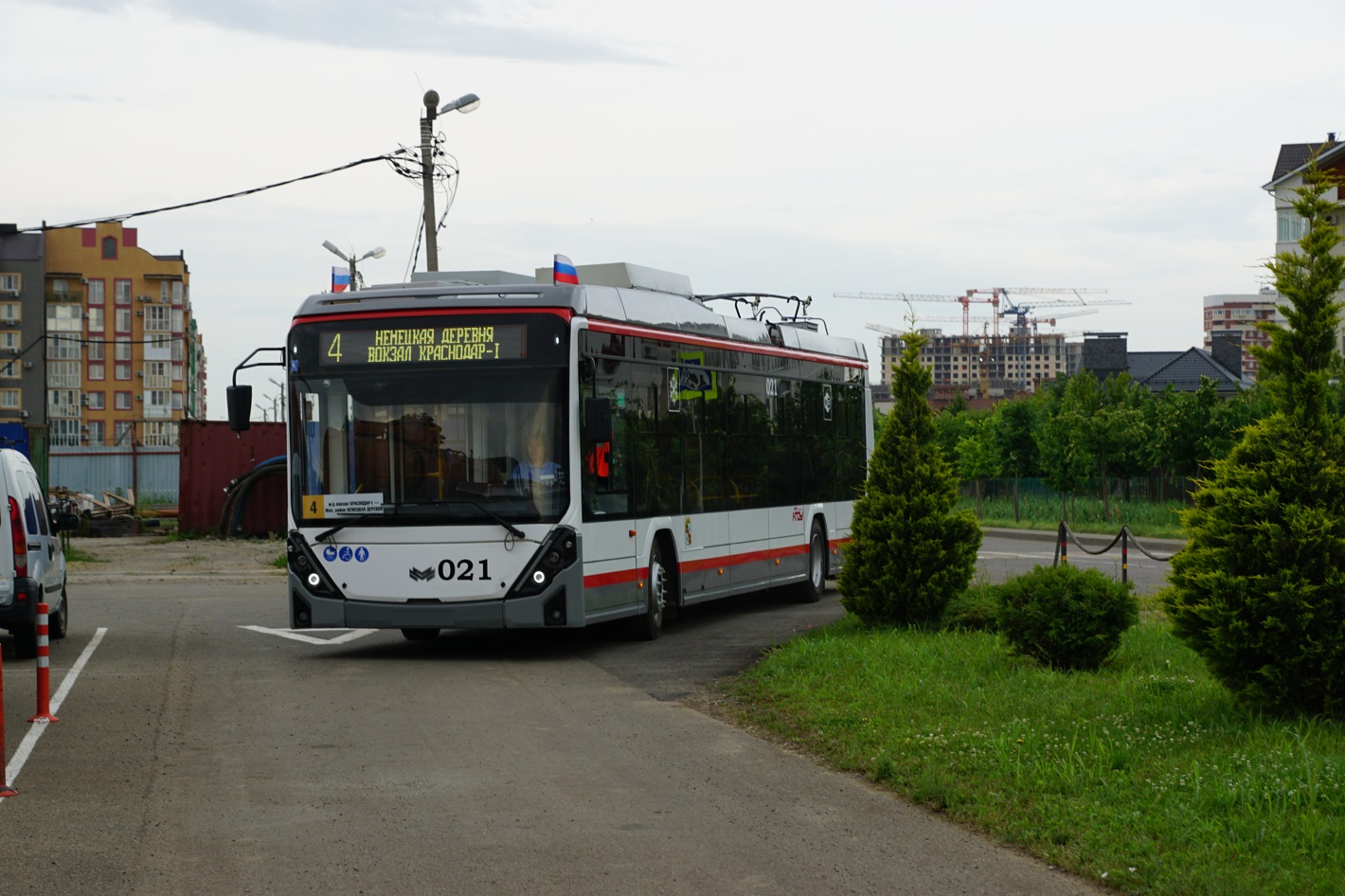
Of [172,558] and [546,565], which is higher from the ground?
[546,565]

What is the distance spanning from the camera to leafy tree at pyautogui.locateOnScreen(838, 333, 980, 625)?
15094 mm

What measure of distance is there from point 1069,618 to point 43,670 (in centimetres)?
728

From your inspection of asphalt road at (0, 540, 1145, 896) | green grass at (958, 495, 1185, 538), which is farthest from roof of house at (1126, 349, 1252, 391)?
asphalt road at (0, 540, 1145, 896)

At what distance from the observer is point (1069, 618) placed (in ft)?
40.1

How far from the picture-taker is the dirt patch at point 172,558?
2852 centimetres

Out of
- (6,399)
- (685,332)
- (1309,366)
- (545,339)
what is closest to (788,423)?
(685,332)

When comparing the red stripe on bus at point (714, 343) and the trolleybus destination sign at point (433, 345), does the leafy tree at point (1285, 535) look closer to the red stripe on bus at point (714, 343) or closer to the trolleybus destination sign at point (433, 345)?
the trolleybus destination sign at point (433, 345)

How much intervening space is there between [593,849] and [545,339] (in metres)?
7.71

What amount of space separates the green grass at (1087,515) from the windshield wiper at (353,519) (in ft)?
91.2

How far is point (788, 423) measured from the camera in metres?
19.7

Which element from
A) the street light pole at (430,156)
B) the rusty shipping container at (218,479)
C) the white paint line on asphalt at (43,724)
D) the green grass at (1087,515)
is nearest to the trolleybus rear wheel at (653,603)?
Answer: the white paint line on asphalt at (43,724)

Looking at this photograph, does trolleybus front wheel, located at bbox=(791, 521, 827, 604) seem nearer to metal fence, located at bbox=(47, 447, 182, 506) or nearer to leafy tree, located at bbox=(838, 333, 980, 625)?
leafy tree, located at bbox=(838, 333, 980, 625)

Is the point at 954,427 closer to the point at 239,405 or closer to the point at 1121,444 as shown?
the point at 1121,444

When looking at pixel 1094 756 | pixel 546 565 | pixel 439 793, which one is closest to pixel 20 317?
pixel 546 565
